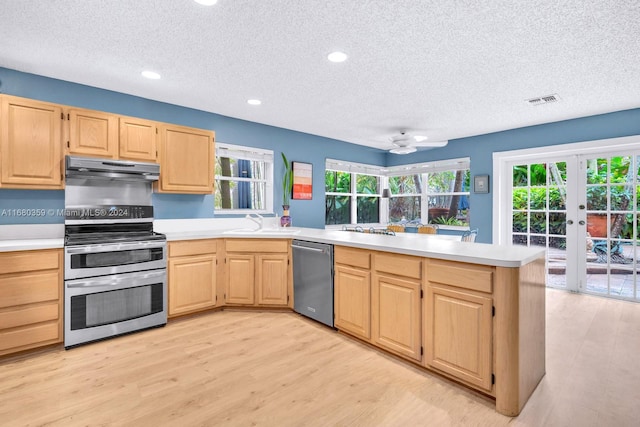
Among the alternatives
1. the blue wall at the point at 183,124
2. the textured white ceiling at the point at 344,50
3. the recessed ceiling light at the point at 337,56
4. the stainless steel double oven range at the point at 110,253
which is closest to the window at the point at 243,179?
the blue wall at the point at 183,124

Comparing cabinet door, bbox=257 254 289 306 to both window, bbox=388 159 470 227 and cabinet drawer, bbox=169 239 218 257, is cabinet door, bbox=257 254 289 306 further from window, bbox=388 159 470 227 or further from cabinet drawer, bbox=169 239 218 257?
window, bbox=388 159 470 227

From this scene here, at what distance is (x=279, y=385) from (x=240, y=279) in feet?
5.21

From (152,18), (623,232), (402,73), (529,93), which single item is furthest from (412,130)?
(152,18)

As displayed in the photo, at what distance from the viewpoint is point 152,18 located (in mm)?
2090

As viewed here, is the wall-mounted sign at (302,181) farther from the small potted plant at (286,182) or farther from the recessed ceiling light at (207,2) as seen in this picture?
the recessed ceiling light at (207,2)

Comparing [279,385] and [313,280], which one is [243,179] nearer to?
[313,280]

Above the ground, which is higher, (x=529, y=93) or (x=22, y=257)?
(x=529, y=93)

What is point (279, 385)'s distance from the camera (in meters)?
2.07

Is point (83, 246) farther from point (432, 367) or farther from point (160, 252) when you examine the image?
point (432, 367)

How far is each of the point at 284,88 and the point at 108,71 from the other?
158 centimetres

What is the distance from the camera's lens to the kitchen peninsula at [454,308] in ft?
5.82

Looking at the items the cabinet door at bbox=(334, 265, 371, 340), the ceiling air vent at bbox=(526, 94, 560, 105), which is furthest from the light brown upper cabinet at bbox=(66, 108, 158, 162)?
the ceiling air vent at bbox=(526, 94, 560, 105)

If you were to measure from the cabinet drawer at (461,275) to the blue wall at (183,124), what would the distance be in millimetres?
2941

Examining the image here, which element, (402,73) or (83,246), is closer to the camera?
(83,246)
